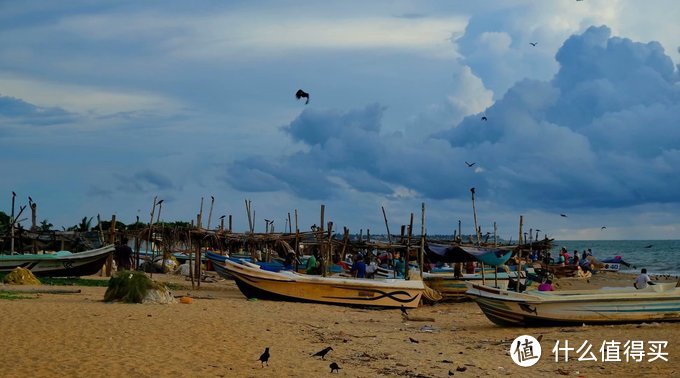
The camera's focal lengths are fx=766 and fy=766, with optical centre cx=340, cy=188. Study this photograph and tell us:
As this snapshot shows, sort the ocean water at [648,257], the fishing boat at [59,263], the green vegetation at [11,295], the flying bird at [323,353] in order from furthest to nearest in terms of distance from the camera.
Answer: the ocean water at [648,257], the fishing boat at [59,263], the green vegetation at [11,295], the flying bird at [323,353]

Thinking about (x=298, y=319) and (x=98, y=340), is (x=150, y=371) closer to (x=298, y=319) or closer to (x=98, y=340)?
(x=98, y=340)

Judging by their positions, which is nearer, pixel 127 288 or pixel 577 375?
pixel 577 375

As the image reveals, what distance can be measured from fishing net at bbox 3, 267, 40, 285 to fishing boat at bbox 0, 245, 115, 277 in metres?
2.67

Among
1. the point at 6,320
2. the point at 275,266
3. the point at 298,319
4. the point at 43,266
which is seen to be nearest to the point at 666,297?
the point at 298,319

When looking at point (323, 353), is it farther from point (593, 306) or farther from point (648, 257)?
point (648, 257)

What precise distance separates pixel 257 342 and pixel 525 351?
185 inches

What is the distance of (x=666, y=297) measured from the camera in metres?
16.3

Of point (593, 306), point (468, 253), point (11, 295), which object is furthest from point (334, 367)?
point (468, 253)

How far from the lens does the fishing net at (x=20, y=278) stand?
23.8 meters

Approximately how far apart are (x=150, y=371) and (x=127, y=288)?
27.1 ft

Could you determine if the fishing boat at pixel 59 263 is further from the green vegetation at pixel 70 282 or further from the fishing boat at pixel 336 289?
the fishing boat at pixel 336 289

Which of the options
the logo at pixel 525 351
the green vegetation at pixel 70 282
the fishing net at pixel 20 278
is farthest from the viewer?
the green vegetation at pixel 70 282

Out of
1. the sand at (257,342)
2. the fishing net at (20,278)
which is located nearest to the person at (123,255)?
the fishing net at (20,278)

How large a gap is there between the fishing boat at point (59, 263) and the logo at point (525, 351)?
1835cm
